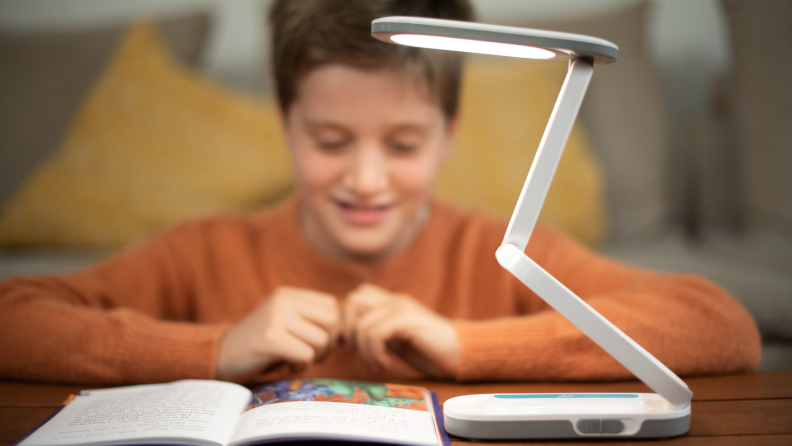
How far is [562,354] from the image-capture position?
62 centimetres

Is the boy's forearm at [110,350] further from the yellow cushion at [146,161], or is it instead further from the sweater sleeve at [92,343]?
the yellow cushion at [146,161]

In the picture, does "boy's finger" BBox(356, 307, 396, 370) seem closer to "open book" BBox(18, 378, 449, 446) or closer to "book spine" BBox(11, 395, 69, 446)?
"open book" BBox(18, 378, 449, 446)

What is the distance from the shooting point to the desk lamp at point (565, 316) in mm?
438

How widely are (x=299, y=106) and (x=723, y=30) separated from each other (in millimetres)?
1289

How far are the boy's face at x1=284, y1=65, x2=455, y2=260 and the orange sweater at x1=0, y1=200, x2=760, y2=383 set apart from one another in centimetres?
14

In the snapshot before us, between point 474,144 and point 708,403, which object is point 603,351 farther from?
point 474,144

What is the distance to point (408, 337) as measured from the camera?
627 millimetres

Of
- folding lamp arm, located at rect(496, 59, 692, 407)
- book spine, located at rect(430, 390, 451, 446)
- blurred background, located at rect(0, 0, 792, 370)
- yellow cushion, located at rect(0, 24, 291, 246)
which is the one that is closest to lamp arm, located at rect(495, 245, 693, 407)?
folding lamp arm, located at rect(496, 59, 692, 407)

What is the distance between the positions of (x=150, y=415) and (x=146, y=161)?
1005 mm

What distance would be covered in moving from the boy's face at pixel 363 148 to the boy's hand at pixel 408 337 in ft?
0.71

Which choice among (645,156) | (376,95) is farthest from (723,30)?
(376,95)

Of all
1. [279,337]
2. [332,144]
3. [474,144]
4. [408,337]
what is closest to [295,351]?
[279,337]

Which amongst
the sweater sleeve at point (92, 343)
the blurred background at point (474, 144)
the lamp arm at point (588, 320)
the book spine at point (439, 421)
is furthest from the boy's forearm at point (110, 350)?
the blurred background at point (474, 144)

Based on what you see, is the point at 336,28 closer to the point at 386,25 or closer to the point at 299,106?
the point at 299,106
